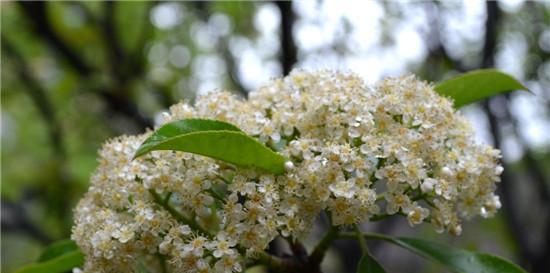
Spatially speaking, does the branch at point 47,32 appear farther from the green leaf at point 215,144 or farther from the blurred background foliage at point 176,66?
the green leaf at point 215,144

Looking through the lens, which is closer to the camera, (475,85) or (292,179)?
(292,179)

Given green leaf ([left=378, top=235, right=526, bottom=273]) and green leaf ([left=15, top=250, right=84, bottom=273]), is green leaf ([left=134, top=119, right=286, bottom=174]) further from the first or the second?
green leaf ([left=15, top=250, right=84, bottom=273])

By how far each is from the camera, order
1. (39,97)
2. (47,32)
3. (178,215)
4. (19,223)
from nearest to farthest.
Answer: (178,215) → (19,223) → (47,32) → (39,97)

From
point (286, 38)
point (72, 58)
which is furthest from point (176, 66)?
point (286, 38)

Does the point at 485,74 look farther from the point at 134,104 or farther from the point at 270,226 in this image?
the point at 134,104

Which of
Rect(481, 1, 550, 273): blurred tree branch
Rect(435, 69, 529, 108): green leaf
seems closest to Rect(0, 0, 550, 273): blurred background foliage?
Rect(481, 1, 550, 273): blurred tree branch

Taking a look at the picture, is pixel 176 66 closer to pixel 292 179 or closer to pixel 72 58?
pixel 72 58
